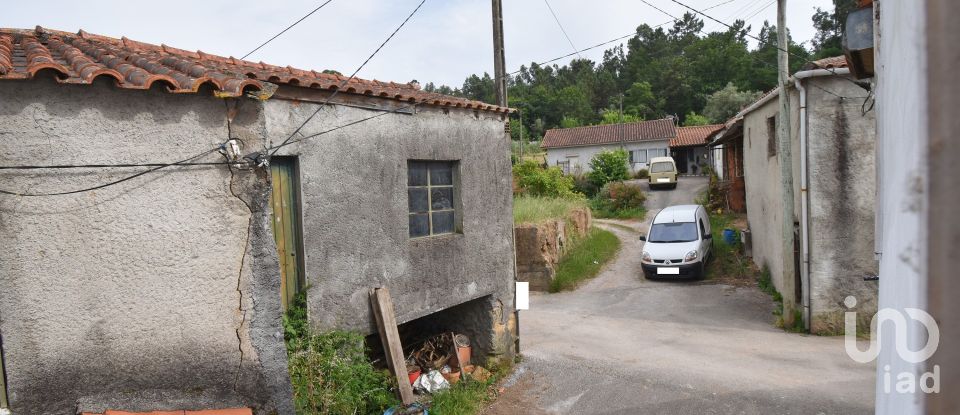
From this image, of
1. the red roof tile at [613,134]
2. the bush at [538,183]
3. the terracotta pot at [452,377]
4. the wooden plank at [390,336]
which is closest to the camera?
the wooden plank at [390,336]

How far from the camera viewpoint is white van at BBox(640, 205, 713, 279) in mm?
15508

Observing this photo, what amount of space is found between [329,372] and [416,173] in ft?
9.53

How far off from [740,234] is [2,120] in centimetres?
1744

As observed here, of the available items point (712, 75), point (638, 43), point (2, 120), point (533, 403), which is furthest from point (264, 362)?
point (638, 43)

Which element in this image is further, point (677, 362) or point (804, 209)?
point (804, 209)

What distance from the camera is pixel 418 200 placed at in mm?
8125

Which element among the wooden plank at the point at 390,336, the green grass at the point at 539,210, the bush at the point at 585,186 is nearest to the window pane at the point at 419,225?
the wooden plank at the point at 390,336

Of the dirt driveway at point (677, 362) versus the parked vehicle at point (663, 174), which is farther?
the parked vehicle at point (663, 174)

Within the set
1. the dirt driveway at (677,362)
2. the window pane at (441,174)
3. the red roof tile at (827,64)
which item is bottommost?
the dirt driveway at (677,362)

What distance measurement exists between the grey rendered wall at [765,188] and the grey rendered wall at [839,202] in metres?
0.44

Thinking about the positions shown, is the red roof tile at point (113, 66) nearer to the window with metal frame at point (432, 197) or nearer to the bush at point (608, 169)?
the window with metal frame at point (432, 197)

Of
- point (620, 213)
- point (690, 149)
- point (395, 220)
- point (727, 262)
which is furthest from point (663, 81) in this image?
point (395, 220)

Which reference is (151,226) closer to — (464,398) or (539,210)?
(464,398)

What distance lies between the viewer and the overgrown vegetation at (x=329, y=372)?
604cm
